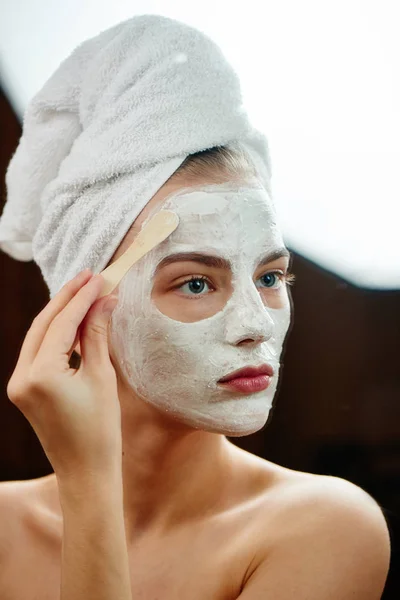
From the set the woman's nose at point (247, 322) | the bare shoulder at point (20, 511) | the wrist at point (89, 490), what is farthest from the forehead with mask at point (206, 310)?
the bare shoulder at point (20, 511)

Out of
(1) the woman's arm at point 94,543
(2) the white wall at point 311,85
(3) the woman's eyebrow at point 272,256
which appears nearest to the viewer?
(1) the woman's arm at point 94,543

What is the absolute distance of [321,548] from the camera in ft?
2.39

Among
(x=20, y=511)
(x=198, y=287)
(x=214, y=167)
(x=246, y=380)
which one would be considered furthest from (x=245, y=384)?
(x=20, y=511)

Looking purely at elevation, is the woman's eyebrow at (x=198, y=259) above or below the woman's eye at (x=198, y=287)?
above

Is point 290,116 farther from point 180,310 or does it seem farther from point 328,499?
point 328,499

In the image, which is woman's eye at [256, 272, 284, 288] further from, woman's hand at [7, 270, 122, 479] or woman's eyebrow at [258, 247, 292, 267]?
woman's hand at [7, 270, 122, 479]

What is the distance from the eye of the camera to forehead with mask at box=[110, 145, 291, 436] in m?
0.70

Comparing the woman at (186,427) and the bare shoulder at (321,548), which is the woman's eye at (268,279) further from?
the bare shoulder at (321,548)

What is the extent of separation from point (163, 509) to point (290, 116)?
1.60 feet

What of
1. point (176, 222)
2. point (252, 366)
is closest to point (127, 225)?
point (176, 222)

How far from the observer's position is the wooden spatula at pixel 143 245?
0.70 meters

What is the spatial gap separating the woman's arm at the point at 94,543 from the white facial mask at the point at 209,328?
4.7 inches

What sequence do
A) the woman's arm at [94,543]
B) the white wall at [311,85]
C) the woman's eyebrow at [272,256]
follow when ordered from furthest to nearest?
1. the white wall at [311,85]
2. the woman's eyebrow at [272,256]
3. the woman's arm at [94,543]

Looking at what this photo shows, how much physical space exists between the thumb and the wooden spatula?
24mm
